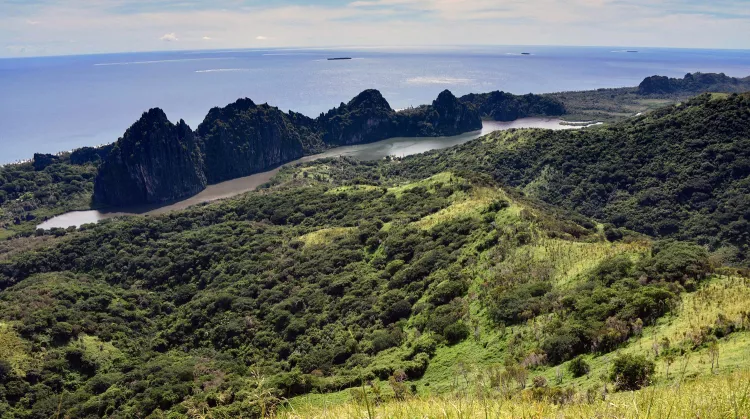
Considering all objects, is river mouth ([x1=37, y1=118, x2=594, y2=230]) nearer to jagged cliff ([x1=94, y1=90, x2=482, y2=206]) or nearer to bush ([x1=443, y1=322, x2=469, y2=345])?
jagged cliff ([x1=94, y1=90, x2=482, y2=206])

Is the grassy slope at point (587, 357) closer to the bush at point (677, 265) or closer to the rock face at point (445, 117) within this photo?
the bush at point (677, 265)

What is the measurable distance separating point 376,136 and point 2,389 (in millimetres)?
157587

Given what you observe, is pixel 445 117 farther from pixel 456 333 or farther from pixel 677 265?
pixel 677 265

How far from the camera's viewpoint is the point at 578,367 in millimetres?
17312

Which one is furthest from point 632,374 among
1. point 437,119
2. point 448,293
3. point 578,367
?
point 437,119

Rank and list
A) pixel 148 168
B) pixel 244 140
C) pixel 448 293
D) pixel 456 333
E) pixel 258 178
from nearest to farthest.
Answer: pixel 456 333 → pixel 448 293 → pixel 148 168 → pixel 258 178 → pixel 244 140

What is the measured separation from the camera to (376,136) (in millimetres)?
179250

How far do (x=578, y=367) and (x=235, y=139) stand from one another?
136802mm

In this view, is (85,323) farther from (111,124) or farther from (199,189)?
(111,124)

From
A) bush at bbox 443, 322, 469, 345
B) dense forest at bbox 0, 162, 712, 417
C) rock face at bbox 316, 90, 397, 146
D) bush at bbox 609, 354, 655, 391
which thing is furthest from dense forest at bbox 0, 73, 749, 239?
bush at bbox 609, 354, 655, 391

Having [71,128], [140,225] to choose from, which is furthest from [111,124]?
[140,225]

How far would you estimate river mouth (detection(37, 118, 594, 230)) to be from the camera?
335 feet

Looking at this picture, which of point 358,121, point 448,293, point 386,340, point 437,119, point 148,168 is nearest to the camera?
point 386,340

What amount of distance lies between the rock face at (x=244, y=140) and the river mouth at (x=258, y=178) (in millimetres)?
4718
